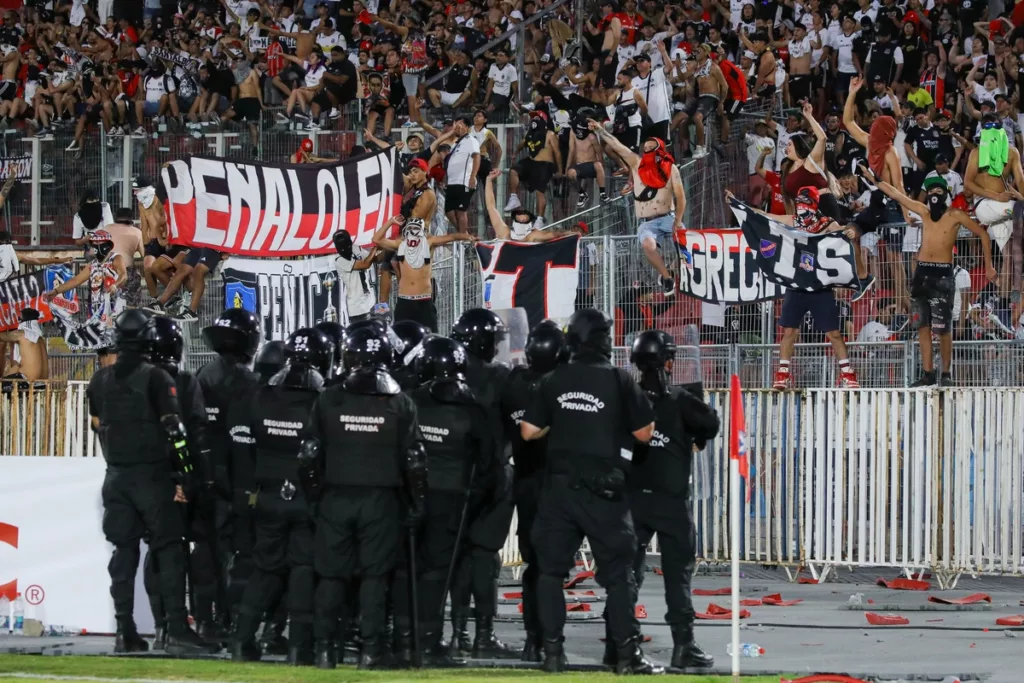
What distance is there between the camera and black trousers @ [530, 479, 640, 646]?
379 inches

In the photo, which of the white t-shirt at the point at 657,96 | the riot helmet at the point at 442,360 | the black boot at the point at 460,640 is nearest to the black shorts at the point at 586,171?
the white t-shirt at the point at 657,96

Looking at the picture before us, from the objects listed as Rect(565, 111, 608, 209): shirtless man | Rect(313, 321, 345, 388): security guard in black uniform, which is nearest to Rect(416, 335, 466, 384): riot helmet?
Rect(313, 321, 345, 388): security guard in black uniform

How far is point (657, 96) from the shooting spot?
20188mm

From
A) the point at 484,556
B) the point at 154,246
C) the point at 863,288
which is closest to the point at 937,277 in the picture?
the point at 863,288

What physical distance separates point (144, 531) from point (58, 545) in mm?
1569

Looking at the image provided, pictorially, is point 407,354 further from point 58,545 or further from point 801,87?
point 801,87

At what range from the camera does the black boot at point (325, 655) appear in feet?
32.1

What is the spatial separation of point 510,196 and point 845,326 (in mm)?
6143

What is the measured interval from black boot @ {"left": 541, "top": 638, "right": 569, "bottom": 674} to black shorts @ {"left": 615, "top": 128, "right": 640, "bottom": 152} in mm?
11421

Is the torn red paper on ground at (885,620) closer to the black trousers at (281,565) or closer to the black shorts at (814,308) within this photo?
the black shorts at (814,308)

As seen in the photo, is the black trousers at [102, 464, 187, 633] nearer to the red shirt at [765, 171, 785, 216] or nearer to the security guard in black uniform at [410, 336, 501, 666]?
the security guard in black uniform at [410, 336, 501, 666]

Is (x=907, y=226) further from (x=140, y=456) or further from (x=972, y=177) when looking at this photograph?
(x=140, y=456)

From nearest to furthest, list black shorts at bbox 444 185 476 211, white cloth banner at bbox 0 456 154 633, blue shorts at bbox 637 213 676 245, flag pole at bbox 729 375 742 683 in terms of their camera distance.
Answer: flag pole at bbox 729 375 742 683
white cloth banner at bbox 0 456 154 633
blue shorts at bbox 637 213 676 245
black shorts at bbox 444 185 476 211

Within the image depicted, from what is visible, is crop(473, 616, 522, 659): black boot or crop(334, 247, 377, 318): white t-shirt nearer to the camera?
crop(473, 616, 522, 659): black boot
